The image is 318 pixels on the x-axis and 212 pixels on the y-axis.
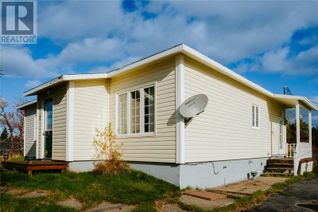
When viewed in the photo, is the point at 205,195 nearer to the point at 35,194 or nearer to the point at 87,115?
the point at 35,194

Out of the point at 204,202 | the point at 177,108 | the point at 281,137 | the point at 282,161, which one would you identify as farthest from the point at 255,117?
the point at 204,202

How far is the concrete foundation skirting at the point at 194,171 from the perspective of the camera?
828 cm

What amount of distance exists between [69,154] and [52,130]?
5.62 ft

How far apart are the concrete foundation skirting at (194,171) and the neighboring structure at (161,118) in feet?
0.09

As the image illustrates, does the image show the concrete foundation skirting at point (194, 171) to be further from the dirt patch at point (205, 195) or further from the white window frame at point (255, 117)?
the white window frame at point (255, 117)

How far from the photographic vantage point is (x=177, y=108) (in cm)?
834

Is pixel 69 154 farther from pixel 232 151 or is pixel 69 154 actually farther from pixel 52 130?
pixel 232 151

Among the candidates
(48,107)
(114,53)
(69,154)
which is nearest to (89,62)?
(114,53)

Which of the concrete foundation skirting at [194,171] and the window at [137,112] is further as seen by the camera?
the window at [137,112]

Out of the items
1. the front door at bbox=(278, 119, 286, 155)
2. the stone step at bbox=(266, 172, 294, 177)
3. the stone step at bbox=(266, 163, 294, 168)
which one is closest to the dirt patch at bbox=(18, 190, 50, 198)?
the stone step at bbox=(266, 172, 294, 177)

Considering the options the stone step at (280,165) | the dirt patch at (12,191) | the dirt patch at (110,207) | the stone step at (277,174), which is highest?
the dirt patch at (12,191)

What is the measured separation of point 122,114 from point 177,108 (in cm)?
272

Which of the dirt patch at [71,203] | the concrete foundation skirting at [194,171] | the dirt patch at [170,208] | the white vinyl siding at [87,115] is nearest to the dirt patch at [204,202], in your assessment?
the dirt patch at [170,208]

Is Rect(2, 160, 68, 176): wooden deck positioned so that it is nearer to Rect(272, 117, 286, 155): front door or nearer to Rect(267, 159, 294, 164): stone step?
Answer: Rect(267, 159, 294, 164): stone step
